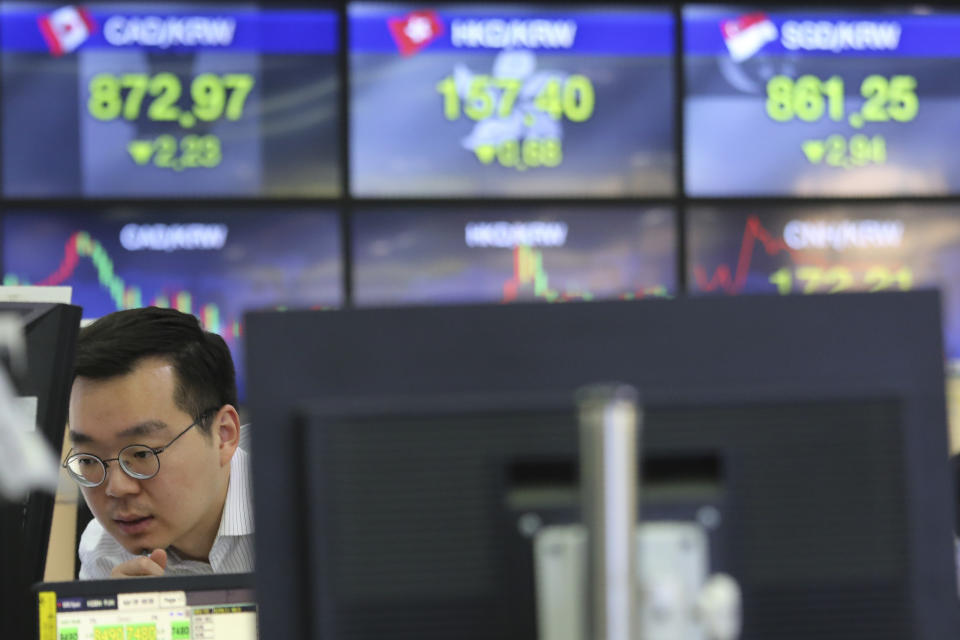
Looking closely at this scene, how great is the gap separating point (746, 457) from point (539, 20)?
2550 mm

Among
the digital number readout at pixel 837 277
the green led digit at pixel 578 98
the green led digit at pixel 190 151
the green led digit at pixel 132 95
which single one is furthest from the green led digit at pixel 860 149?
the green led digit at pixel 132 95

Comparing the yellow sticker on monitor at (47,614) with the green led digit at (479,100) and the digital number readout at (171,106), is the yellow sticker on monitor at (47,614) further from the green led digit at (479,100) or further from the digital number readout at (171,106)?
the green led digit at (479,100)

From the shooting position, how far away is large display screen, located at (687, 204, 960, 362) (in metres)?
3.13

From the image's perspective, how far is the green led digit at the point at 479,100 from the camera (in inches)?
121

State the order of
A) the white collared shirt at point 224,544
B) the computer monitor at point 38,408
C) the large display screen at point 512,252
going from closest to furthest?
the computer monitor at point 38,408, the white collared shirt at point 224,544, the large display screen at point 512,252

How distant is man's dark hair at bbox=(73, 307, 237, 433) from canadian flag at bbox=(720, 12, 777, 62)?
1742 millimetres

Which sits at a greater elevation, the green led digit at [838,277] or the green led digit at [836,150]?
the green led digit at [836,150]

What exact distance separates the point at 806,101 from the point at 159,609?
244cm

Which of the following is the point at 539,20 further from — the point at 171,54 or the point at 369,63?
the point at 171,54

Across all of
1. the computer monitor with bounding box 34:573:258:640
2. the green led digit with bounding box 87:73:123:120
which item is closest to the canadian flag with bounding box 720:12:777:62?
the green led digit with bounding box 87:73:123:120

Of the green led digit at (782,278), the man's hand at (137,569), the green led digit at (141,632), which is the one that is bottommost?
the green led digit at (141,632)

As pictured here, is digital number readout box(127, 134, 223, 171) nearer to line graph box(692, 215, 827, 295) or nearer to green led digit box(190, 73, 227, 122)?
green led digit box(190, 73, 227, 122)

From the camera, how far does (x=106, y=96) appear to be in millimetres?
2957

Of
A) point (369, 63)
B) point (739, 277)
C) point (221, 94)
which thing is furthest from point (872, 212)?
point (221, 94)
